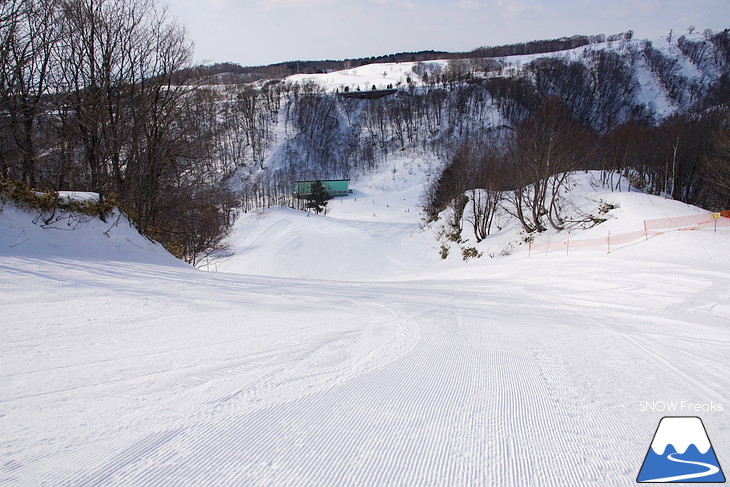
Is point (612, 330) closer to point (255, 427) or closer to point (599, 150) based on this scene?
point (255, 427)

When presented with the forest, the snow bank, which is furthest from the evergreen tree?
the snow bank

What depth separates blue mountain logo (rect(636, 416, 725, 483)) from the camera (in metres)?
1.88

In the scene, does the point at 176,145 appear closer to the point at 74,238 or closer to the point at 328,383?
the point at 74,238

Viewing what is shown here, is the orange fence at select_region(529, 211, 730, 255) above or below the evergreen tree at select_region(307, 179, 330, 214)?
below

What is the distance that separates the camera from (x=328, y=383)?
282cm

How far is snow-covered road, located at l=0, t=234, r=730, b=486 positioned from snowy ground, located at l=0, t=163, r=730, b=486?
1 centimetres

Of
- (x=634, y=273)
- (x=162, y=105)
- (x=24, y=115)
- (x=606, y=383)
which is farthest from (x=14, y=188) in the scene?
(x=634, y=273)

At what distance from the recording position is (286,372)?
9.84 ft

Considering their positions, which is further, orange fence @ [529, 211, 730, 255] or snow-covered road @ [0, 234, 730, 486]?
orange fence @ [529, 211, 730, 255]

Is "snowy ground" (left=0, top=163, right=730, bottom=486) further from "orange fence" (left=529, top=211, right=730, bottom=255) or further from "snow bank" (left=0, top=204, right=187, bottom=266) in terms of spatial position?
"orange fence" (left=529, top=211, right=730, bottom=255)

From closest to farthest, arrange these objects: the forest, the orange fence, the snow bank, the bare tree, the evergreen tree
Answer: the snow bank → the forest → the orange fence → the bare tree → the evergreen tree

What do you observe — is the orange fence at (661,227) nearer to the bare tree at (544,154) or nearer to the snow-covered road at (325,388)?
the bare tree at (544,154)

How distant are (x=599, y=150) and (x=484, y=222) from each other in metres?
22.7

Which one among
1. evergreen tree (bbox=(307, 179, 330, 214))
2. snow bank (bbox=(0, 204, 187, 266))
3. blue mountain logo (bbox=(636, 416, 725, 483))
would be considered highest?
evergreen tree (bbox=(307, 179, 330, 214))
